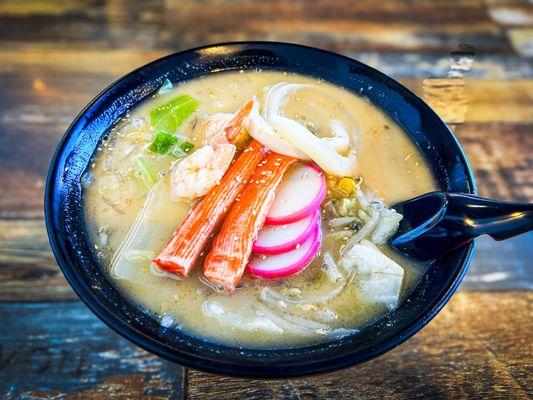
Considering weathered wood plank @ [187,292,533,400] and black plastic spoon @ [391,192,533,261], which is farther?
weathered wood plank @ [187,292,533,400]

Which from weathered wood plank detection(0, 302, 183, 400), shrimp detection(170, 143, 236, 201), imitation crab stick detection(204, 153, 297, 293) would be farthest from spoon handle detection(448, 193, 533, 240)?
weathered wood plank detection(0, 302, 183, 400)

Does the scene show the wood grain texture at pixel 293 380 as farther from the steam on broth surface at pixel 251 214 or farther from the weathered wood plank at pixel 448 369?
the steam on broth surface at pixel 251 214

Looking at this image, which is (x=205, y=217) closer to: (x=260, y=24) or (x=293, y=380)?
(x=293, y=380)

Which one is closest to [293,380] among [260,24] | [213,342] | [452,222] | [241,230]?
[213,342]

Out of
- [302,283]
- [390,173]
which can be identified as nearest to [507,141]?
[390,173]

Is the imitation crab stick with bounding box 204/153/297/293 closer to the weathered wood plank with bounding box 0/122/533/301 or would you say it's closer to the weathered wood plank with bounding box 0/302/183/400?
the weathered wood plank with bounding box 0/302/183/400

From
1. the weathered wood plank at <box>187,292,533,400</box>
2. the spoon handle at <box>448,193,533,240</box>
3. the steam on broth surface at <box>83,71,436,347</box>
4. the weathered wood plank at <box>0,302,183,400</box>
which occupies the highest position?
the spoon handle at <box>448,193,533,240</box>

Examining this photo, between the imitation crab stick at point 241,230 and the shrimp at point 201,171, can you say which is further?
the shrimp at point 201,171

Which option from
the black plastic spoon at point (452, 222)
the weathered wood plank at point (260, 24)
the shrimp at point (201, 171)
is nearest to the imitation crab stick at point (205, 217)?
the shrimp at point (201, 171)
